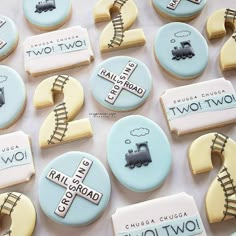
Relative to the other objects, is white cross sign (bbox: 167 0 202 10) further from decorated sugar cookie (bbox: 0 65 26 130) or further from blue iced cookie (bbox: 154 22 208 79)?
decorated sugar cookie (bbox: 0 65 26 130)

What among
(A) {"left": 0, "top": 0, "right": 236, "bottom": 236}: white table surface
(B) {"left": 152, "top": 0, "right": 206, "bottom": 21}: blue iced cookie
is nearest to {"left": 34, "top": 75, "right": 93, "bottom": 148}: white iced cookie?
(A) {"left": 0, "top": 0, "right": 236, "bottom": 236}: white table surface

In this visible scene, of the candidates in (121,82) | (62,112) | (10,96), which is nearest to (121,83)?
(121,82)

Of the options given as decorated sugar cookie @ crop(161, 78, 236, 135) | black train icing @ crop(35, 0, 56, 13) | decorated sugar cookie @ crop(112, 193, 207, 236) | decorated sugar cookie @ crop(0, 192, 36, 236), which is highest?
black train icing @ crop(35, 0, 56, 13)

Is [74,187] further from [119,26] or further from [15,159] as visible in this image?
[119,26]

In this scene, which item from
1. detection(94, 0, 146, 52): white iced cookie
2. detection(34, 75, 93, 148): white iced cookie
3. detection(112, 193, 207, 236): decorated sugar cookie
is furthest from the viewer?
detection(94, 0, 146, 52): white iced cookie

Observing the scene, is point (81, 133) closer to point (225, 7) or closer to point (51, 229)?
point (51, 229)

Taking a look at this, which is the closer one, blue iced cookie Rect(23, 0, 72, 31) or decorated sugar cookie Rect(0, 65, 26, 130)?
decorated sugar cookie Rect(0, 65, 26, 130)

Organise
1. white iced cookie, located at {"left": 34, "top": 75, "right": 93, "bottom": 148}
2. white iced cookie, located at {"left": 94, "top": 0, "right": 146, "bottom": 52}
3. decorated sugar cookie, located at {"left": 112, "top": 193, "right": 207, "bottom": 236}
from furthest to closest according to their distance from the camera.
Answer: white iced cookie, located at {"left": 94, "top": 0, "right": 146, "bottom": 52}, white iced cookie, located at {"left": 34, "top": 75, "right": 93, "bottom": 148}, decorated sugar cookie, located at {"left": 112, "top": 193, "right": 207, "bottom": 236}
